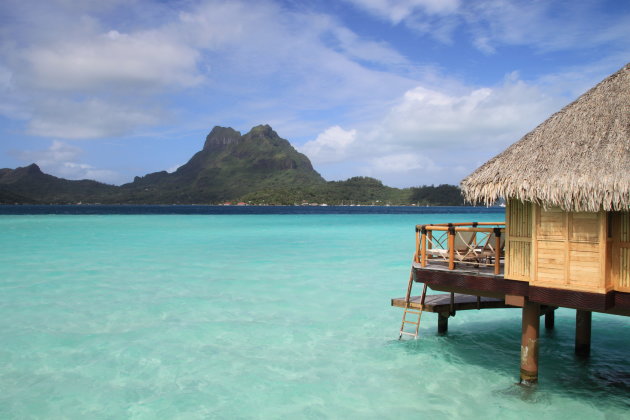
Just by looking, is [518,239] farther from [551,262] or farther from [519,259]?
[551,262]

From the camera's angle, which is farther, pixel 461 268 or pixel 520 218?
pixel 461 268

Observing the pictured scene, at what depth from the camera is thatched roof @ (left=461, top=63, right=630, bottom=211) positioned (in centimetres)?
632

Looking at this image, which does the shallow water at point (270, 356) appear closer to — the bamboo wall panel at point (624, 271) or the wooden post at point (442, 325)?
the wooden post at point (442, 325)

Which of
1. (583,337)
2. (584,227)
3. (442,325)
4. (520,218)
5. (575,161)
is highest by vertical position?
(575,161)

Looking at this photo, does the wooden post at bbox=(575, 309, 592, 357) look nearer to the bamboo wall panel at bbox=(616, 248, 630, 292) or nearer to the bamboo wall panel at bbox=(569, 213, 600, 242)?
the bamboo wall panel at bbox=(616, 248, 630, 292)

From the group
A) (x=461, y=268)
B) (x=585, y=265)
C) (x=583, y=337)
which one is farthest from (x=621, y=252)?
(x=583, y=337)

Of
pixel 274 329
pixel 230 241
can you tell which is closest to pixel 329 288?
pixel 274 329

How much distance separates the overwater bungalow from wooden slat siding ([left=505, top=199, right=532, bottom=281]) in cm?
1

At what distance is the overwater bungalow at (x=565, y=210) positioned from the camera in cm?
645

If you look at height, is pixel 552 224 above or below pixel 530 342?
above

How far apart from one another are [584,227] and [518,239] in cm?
92

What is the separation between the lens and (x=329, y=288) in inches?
643

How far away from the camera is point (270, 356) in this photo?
9547 mm

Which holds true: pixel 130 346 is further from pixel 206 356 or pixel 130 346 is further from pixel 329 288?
pixel 329 288
